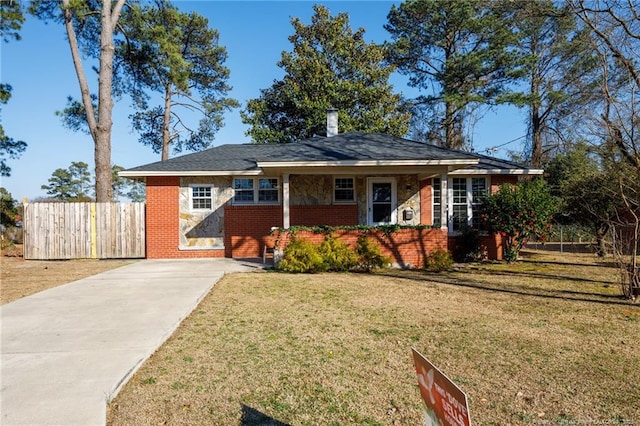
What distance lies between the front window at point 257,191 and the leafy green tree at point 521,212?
286 inches

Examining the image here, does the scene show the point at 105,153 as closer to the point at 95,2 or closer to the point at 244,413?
the point at 95,2

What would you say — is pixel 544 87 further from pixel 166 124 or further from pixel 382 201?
pixel 166 124

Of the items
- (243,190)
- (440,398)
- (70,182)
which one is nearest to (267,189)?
(243,190)

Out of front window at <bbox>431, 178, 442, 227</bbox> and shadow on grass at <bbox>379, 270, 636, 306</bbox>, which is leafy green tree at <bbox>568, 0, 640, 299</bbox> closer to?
shadow on grass at <bbox>379, 270, 636, 306</bbox>

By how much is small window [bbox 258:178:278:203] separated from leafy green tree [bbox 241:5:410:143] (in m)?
11.0

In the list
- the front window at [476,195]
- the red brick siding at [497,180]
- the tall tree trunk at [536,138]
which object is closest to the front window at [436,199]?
the front window at [476,195]

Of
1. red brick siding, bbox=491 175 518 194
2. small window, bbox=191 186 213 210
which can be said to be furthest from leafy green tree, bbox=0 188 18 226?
red brick siding, bbox=491 175 518 194

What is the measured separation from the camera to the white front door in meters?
13.1

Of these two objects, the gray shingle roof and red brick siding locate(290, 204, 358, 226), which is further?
red brick siding locate(290, 204, 358, 226)

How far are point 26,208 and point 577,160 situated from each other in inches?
1009

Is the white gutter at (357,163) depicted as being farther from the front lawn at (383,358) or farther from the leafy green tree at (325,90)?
the leafy green tree at (325,90)

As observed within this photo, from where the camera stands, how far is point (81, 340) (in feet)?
14.8

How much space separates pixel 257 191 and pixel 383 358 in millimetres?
10169

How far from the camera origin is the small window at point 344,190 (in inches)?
519
